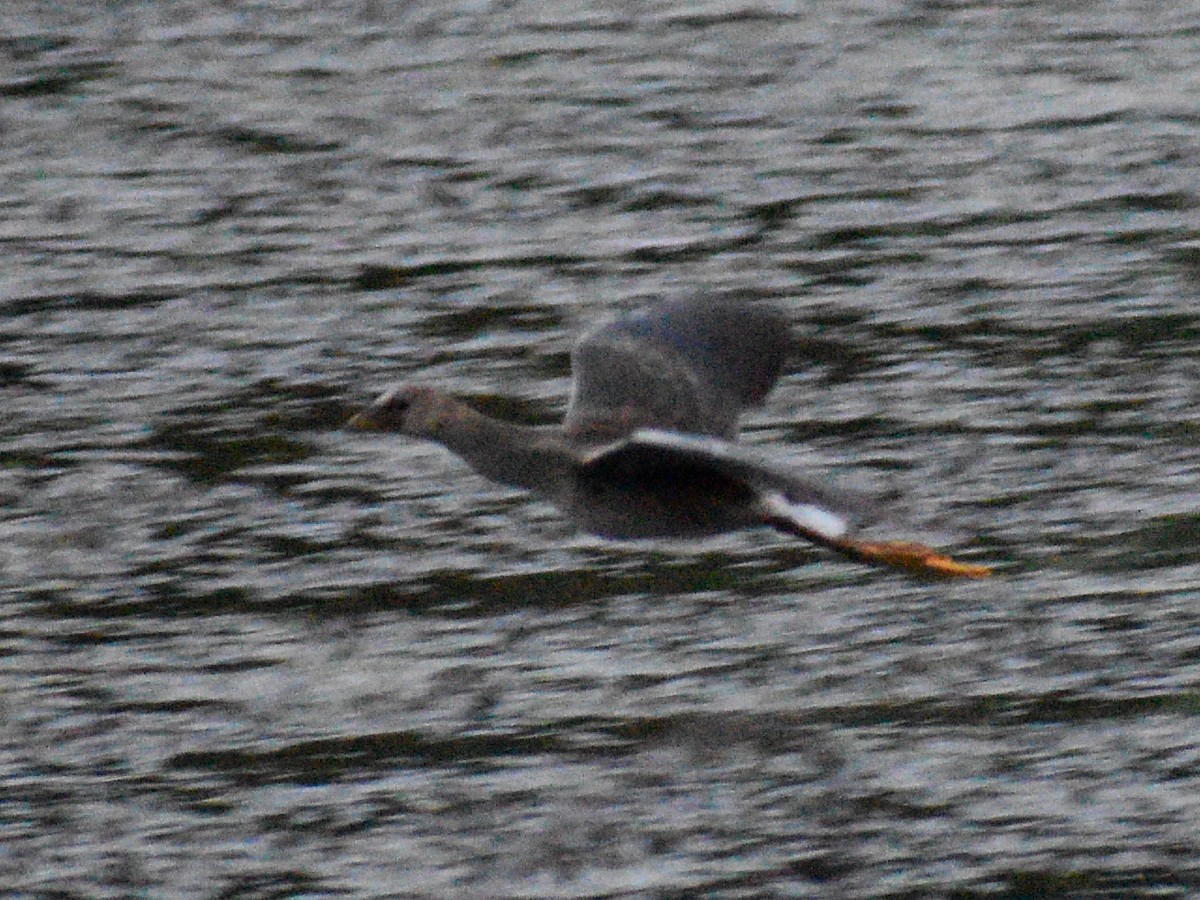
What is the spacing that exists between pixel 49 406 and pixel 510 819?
A: 16.8 feet

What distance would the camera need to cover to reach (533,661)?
11.0 meters

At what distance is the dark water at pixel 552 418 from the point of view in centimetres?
979

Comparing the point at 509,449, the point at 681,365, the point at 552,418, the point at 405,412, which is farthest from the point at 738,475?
the point at 552,418

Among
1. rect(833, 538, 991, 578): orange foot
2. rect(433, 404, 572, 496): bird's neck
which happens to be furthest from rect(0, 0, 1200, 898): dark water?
rect(433, 404, 572, 496): bird's neck

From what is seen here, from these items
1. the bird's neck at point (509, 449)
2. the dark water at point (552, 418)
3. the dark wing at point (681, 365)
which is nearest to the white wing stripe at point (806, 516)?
the dark water at point (552, 418)

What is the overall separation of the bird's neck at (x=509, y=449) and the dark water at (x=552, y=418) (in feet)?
1.89

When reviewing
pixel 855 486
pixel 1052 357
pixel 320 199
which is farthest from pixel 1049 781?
pixel 320 199

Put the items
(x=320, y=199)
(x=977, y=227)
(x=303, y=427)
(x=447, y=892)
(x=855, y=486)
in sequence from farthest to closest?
1. (x=320, y=199)
2. (x=977, y=227)
3. (x=303, y=427)
4. (x=855, y=486)
5. (x=447, y=892)

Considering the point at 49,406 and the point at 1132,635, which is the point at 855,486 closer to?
the point at 1132,635

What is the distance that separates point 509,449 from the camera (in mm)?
11156

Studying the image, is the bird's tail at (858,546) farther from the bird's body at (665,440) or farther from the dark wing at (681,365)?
the dark wing at (681,365)

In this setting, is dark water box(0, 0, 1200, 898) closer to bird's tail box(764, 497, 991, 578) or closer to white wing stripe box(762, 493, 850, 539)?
bird's tail box(764, 497, 991, 578)

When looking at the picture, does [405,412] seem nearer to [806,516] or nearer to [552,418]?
[806,516]

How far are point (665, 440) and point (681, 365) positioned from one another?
6.76 ft
